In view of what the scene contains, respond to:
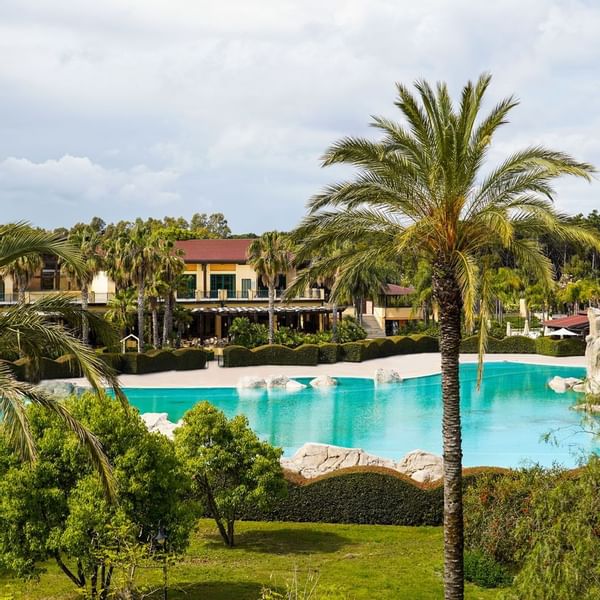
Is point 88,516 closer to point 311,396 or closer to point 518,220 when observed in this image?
point 518,220

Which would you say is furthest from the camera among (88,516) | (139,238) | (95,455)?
(139,238)

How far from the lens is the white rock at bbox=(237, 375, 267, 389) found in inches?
1604

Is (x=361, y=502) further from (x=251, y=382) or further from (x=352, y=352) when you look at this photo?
(x=352, y=352)

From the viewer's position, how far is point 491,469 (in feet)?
56.8

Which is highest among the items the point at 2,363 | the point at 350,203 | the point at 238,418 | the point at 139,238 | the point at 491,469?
the point at 139,238

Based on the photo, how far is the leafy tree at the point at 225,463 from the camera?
1630 cm

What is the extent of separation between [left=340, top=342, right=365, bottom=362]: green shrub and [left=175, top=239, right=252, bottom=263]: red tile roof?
15918mm

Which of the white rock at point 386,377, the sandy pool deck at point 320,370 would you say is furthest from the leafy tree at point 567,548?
the white rock at point 386,377

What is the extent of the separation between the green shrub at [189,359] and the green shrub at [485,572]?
32158mm

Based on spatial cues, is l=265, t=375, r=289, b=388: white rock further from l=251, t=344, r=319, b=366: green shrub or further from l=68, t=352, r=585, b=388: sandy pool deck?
l=251, t=344, r=319, b=366: green shrub

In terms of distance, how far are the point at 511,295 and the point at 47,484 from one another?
62756 mm

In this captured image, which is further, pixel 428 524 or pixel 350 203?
pixel 428 524

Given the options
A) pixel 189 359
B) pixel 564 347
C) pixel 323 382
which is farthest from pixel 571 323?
pixel 189 359

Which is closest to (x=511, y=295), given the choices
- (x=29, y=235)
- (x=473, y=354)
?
(x=473, y=354)
